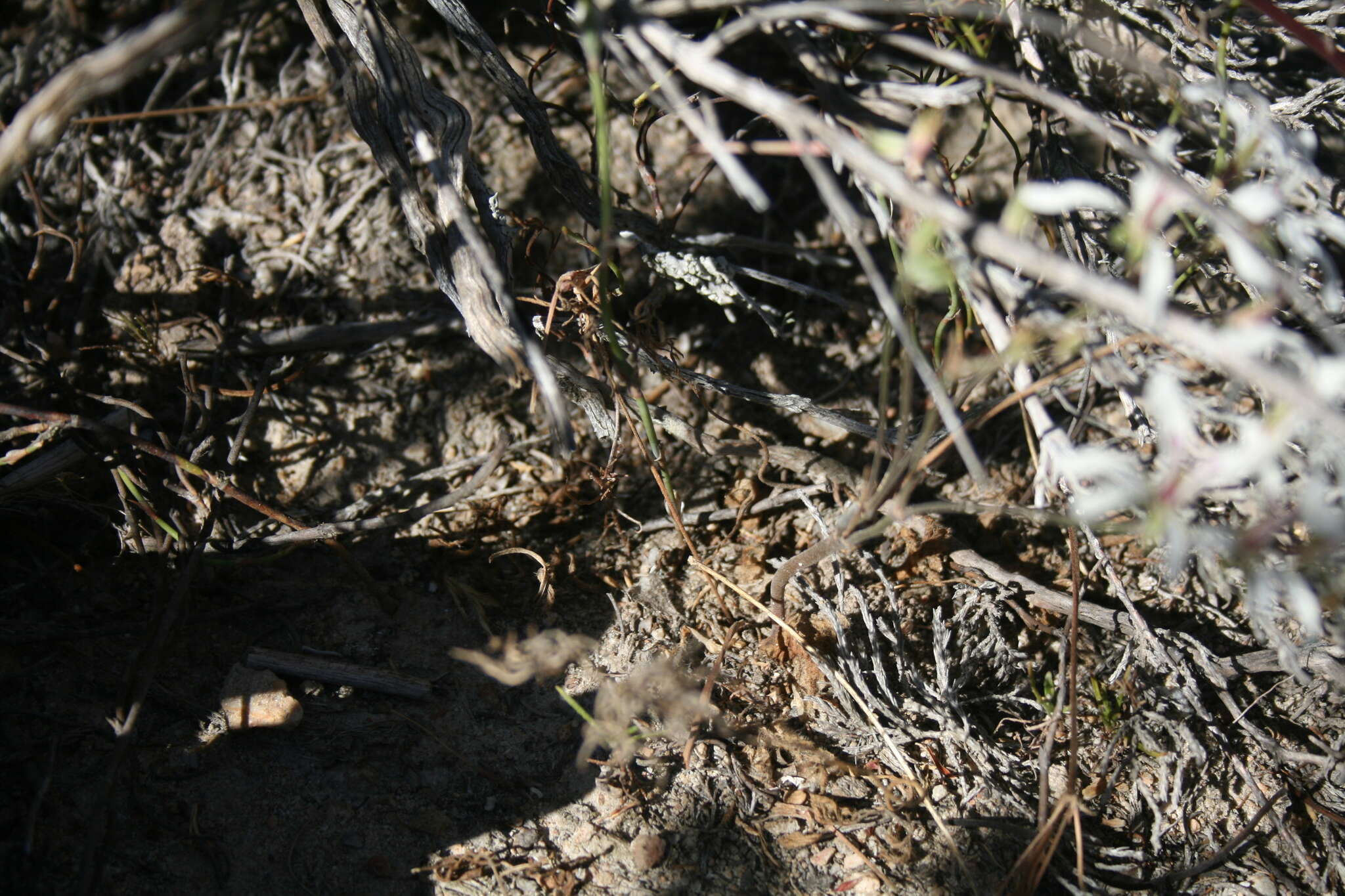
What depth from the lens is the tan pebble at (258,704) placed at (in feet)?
5.01

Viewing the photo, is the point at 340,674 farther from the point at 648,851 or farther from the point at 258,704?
the point at 648,851

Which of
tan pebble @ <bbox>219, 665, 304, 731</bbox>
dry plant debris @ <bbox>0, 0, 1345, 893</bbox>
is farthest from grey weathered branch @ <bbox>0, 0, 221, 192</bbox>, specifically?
tan pebble @ <bbox>219, 665, 304, 731</bbox>

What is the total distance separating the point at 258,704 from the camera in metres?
1.54

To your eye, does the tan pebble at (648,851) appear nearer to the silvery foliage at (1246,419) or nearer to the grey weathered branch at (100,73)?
→ the silvery foliage at (1246,419)

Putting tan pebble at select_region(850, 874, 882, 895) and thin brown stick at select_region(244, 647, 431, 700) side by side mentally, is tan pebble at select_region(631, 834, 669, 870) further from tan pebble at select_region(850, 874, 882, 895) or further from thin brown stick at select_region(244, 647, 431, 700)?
thin brown stick at select_region(244, 647, 431, 700)

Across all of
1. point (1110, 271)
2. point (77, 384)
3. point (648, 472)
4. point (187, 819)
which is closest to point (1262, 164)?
point (1110, 271)

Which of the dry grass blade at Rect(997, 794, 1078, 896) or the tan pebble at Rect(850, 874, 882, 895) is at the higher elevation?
the tan pebble at Rect(850, 874, 882, 895)

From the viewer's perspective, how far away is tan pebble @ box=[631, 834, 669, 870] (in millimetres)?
1425

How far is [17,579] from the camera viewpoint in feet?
5.43

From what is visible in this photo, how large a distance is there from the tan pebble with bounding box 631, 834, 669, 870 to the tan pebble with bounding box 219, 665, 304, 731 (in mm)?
645

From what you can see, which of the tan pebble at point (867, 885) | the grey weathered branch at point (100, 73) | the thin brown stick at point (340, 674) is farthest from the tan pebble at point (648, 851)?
the grey weathered branch at point (100, 73)

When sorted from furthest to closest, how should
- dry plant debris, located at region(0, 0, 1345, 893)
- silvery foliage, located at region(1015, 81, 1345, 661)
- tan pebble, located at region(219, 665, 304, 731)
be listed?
tan pebble, located at region(219, 665, 304, 731) → dry plant debris, located at region(0, 0, 1345, 893) → silvery foliage, located at region(1015, 81, 1345, 661)

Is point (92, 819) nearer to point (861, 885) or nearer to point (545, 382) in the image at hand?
point (545, 382)

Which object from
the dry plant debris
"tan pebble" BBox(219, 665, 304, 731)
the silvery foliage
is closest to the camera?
the silvery foliage
